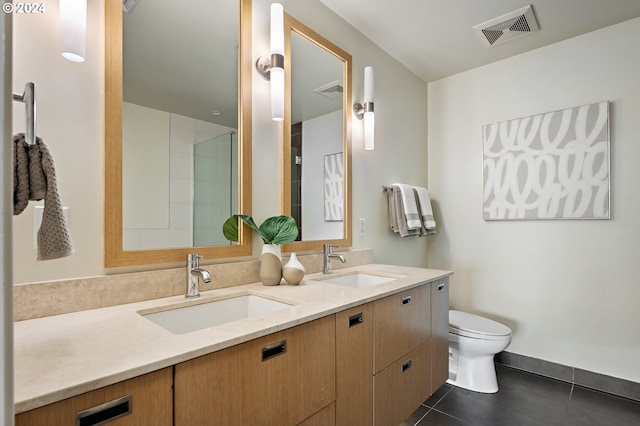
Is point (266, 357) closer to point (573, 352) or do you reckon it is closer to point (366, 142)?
point (366, 142)

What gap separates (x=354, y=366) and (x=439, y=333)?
83 cm

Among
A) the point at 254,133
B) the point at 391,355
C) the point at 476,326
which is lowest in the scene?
the point at 476,326

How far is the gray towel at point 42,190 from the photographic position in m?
0.65

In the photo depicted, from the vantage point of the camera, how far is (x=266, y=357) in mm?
908

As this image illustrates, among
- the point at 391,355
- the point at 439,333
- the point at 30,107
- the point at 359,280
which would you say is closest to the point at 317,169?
the point at 359,280

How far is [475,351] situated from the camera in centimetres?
205

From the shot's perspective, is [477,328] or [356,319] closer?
[356,319]

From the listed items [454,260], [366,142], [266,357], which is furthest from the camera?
[454,260]

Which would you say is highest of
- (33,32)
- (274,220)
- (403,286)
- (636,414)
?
(33,32)

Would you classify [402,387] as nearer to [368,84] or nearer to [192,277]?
[192,277]

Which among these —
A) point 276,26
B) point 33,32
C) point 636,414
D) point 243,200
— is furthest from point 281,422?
point 636,414

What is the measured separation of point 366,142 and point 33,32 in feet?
5.38

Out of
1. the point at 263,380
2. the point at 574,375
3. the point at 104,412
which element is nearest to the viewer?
the point at 104,412

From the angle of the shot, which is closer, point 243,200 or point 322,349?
point 322,349
